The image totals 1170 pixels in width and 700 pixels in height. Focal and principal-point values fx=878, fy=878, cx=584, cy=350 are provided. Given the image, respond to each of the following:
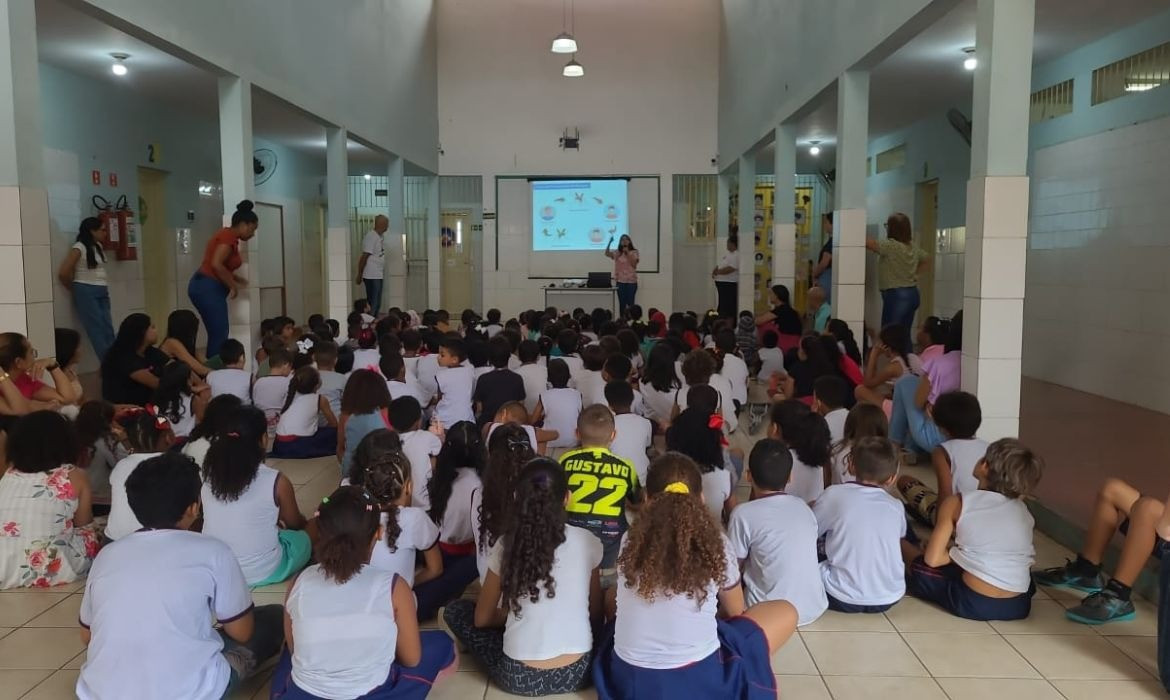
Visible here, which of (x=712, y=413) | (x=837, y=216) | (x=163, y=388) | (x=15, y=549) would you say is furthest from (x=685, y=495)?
(x=837, y=216)

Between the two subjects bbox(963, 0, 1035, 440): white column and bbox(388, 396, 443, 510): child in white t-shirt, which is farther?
bbox(963, 0, 1035, 440): white column

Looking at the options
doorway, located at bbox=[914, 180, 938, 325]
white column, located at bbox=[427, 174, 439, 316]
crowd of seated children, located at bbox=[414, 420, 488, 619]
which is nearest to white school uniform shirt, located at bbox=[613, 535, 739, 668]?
crowd of seated children, located at bbox=[414, 420, 488, 619]

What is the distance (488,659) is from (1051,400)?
5.82m

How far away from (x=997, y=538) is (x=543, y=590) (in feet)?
5.51

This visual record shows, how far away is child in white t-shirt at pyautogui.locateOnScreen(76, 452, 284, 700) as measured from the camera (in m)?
2.22

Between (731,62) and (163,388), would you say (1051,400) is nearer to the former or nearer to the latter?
(163,388)

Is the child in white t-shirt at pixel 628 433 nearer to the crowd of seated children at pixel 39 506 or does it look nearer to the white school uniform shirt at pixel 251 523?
the white school uniform shirt at pixel 251 523

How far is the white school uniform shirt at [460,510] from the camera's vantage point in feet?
11.0

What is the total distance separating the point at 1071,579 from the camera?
3.40 meters

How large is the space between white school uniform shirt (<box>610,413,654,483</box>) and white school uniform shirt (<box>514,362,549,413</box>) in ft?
4.59

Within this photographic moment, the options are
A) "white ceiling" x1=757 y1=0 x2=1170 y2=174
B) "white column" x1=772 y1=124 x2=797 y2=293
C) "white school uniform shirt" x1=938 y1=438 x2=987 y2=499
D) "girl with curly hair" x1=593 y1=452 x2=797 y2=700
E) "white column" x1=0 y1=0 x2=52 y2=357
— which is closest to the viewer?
"girl with curly hair" x1=593 y1=452 x2=797 y2=700

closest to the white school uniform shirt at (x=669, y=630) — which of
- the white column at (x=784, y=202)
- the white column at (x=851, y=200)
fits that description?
the white column at (x=851, y=200)

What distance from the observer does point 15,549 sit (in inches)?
136

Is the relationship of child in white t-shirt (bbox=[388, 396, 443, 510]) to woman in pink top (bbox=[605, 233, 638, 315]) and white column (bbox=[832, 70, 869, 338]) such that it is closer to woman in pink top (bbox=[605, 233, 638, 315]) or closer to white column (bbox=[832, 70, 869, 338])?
white column (bbox=[832, 70, 869, 338])
